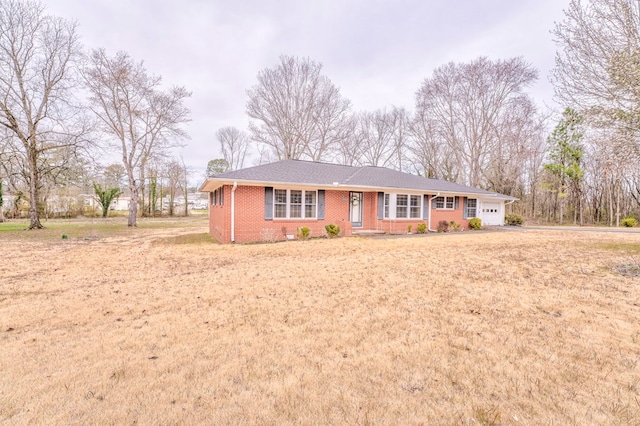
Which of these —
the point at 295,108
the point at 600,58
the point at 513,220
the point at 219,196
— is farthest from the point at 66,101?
the point at 513,220

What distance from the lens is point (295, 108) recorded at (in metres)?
24.4

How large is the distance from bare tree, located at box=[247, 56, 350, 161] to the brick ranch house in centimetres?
1028

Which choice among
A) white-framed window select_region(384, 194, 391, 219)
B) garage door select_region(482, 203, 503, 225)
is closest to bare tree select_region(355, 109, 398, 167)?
garage door select_region(482, 203, 503, 225)

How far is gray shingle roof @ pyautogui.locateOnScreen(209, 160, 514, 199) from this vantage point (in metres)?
11.4

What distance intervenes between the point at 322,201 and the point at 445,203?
8.18 m

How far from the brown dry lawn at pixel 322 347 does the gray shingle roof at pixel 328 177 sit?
5.94m

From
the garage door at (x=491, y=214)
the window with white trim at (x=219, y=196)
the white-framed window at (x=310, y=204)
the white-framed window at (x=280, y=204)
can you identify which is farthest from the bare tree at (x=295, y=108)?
the white-framed window at (x=280, y=204)

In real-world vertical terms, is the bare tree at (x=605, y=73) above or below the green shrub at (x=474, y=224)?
above

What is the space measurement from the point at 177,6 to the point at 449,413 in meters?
14.9

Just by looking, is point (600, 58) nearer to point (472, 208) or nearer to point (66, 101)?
point (472, 208)

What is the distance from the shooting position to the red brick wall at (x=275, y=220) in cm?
1126

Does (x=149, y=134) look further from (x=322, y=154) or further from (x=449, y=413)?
(x=449, y=413)

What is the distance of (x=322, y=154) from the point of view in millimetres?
26766

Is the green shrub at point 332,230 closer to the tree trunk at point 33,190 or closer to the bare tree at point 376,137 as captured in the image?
the tree trunk at point 33,190
